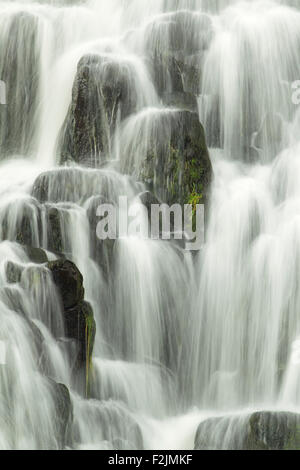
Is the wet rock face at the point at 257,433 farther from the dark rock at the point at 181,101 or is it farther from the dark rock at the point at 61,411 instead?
the dark rock at the point at 181,101

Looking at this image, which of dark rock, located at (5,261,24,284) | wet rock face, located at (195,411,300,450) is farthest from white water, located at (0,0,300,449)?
wet rock face, located at (195,411,300,450)

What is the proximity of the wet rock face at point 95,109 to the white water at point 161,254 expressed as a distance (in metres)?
0.23

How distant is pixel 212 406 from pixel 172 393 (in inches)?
24.4

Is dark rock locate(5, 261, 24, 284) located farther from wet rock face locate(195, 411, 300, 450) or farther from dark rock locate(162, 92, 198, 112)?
dark rock locate(162, 92, 198, 112)

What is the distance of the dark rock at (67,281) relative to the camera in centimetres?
1324

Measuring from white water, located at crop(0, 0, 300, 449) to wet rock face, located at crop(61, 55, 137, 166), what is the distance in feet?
0.77

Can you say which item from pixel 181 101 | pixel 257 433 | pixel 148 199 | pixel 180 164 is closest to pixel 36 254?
pixel 148 199

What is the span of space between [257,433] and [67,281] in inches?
126

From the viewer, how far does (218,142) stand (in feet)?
62.1

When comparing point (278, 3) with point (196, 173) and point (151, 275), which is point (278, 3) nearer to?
point (196, 173)

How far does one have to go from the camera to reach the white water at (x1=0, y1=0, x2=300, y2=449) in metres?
13.2

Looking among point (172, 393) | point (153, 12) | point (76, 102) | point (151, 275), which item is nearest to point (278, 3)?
point (153, 12)

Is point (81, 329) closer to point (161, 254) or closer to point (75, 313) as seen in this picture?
point (75, 313)

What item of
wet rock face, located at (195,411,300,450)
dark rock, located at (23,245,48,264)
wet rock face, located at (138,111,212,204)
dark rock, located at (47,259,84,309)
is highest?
wet rock face, located at (138,111,212,204)
